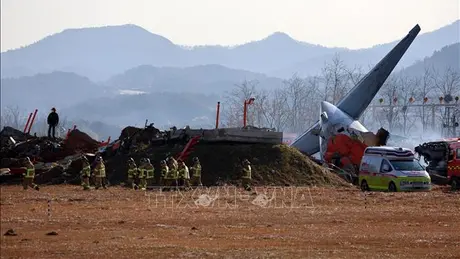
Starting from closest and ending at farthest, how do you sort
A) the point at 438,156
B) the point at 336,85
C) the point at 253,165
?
the point at 253,165 → the point at 438,156 → the point at 336,85

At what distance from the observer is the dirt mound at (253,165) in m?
41.0

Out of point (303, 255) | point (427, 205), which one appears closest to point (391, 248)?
point (303, 255)

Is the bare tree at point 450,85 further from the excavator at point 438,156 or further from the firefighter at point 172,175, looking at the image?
the firefighter at point 172,175

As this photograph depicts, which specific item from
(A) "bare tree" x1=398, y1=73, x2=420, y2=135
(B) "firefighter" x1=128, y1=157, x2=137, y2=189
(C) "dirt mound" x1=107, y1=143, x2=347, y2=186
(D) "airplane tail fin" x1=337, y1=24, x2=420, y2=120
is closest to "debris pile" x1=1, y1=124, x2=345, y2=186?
(C) "dirt mound" x1=107, y1=143, x2=347, y2=186

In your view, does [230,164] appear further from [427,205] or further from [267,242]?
[267,242]

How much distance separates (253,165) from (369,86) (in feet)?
74.4

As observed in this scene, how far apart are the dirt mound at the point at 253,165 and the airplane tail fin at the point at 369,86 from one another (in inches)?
664

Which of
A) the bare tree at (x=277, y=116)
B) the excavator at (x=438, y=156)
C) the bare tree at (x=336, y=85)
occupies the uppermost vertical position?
the bare tree at (x=336, y=85)

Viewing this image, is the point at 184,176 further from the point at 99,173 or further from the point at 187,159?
the point at 187,159

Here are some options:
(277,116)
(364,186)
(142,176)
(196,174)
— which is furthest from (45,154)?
(277,116)

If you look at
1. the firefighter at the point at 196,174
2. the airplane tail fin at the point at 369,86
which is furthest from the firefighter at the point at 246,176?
the airplane tail fin at the point at 369,86

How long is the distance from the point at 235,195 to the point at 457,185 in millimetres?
12961

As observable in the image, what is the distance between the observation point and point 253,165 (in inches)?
1641

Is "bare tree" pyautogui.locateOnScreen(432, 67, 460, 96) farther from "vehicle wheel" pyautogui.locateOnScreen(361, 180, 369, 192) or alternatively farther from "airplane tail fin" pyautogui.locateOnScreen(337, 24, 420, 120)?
"vehicle wheel" pyautogui.locateOnScreen(361, 180, 369, 192)
